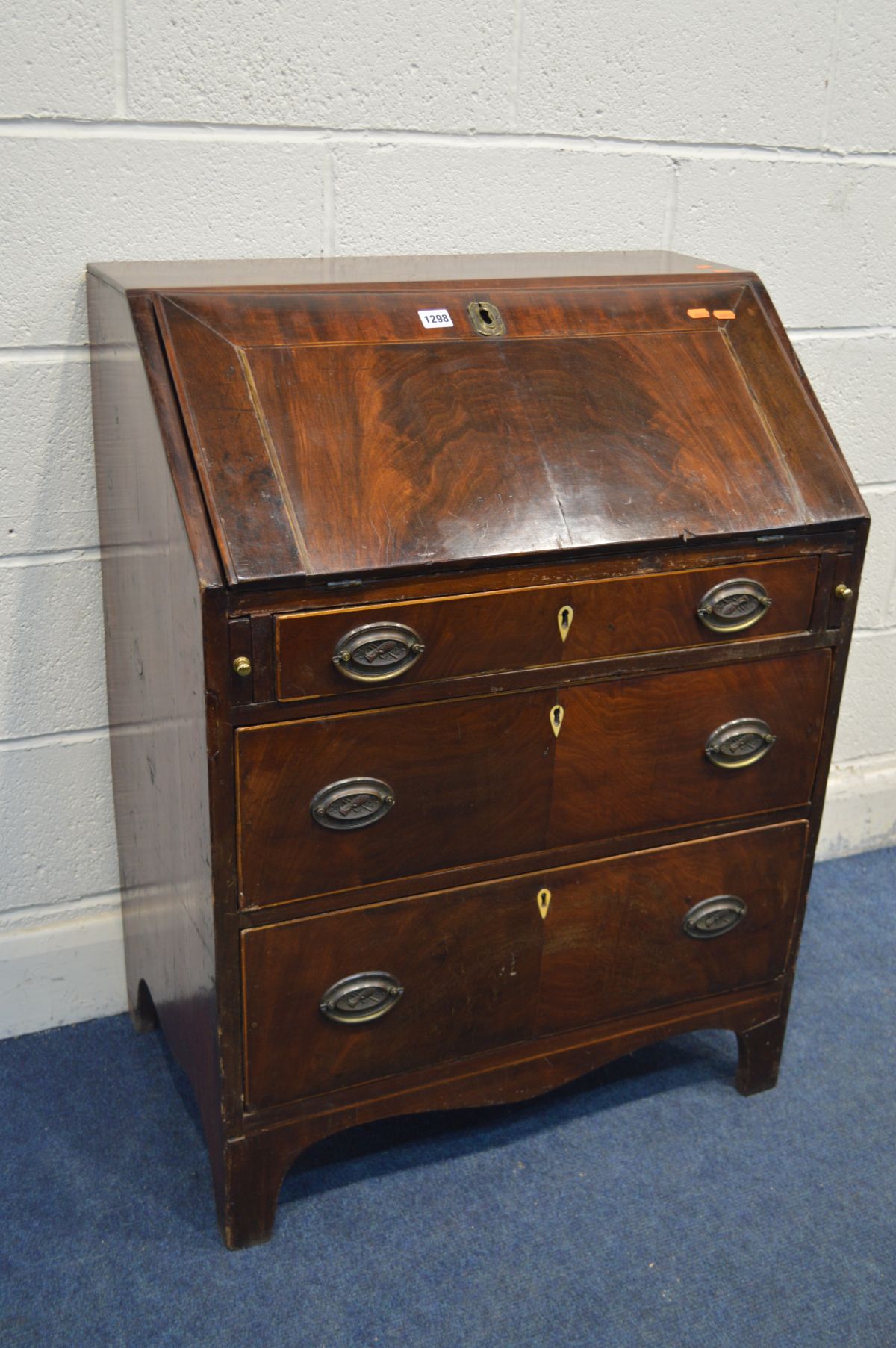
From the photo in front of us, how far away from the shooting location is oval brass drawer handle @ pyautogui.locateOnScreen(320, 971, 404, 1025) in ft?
5.37

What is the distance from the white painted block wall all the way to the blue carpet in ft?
1.22

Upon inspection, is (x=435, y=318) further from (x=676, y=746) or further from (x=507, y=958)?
(x=507, y=958)

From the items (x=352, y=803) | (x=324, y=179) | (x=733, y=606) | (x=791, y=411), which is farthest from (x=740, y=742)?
(x=324, y=179)

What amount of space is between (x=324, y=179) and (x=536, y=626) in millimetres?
795

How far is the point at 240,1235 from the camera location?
5.64ft

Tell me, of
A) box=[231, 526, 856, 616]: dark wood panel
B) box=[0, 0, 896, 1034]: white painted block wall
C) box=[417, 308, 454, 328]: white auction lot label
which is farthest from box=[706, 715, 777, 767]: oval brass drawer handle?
box=[0, 0, 896, 1034]: white painted block wall

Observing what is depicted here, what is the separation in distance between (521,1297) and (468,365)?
1.20 meters

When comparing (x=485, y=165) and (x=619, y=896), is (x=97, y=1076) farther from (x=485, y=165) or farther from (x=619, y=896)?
(x=485, y=165)

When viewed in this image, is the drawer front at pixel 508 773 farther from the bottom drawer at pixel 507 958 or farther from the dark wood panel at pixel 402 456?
the dark wood panel at pixel 402 456

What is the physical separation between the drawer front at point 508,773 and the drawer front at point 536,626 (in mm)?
51

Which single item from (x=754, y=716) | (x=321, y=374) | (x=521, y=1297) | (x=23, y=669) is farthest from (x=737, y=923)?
(x=23, y=669)

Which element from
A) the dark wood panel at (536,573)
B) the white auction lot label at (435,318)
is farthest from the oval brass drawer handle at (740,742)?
the white auction lot label at (435,318)

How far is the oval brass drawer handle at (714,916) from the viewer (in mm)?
1854

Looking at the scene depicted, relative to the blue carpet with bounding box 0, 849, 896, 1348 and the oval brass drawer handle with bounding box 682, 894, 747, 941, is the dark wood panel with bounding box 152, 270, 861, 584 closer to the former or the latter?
the oval brass drawer handle with bounding box 682, 894, 747, 941
